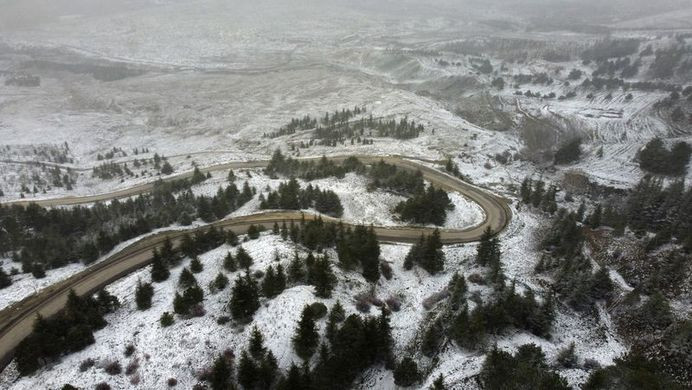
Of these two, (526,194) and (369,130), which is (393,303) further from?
(369,130)

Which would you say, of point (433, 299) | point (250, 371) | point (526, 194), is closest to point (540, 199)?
point (526, 194)

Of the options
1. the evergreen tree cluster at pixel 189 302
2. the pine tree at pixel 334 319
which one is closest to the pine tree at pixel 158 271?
the evergreen tree cluster at pixel 189 302

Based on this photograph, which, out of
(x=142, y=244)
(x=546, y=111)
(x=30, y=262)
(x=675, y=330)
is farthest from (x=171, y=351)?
(x=546, y=111)

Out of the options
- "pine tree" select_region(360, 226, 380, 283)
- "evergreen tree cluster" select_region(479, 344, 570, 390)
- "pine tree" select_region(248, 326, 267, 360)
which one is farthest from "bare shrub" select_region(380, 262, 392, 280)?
"pine tree" select_region(248, 326, 267, 360)

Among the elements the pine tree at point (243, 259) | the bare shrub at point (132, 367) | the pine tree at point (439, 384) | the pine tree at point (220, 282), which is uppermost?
the pine tree at point (243, 259)

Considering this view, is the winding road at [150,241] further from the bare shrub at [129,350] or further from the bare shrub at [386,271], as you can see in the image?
the bare shrub at [129,350]

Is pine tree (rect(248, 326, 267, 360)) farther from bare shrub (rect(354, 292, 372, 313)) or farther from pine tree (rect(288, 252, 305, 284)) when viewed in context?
bare shrub (rect(354, 292, 372, 313))
